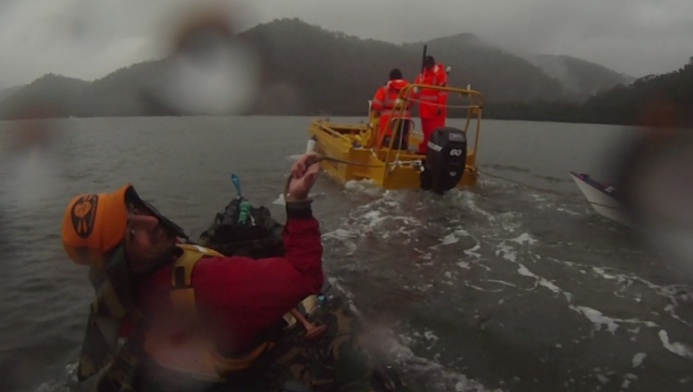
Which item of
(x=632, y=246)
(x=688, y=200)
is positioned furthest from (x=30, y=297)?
(x=688, y=200)

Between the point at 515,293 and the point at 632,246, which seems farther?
the point at 632,246

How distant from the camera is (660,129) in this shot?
1376cm

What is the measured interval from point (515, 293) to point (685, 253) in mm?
3429

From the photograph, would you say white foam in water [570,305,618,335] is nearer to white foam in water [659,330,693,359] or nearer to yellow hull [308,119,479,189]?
white foam in water [659,330,693,359]

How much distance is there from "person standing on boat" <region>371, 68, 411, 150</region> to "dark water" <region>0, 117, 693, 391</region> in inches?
52.1

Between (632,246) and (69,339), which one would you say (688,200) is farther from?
(69,339)

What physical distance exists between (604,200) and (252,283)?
8.42 metres

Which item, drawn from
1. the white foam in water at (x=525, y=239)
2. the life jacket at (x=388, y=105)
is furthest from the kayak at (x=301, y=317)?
the life jacket at (x=388, y=105)

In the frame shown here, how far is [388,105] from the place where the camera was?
1119cm

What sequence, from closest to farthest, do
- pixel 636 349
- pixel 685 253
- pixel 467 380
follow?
1. pixel 467 380
2. pixel 636 349
3. pixel 685 253

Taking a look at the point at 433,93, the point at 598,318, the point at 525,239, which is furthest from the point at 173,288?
the point at 433,93

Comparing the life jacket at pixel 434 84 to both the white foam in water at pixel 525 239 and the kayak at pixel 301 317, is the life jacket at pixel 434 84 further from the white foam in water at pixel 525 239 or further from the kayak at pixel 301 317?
the kayak at pixel 301 317

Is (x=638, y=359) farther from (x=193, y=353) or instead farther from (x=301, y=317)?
(x=193, y=353)

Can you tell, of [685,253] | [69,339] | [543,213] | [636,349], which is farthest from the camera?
[543,213]
